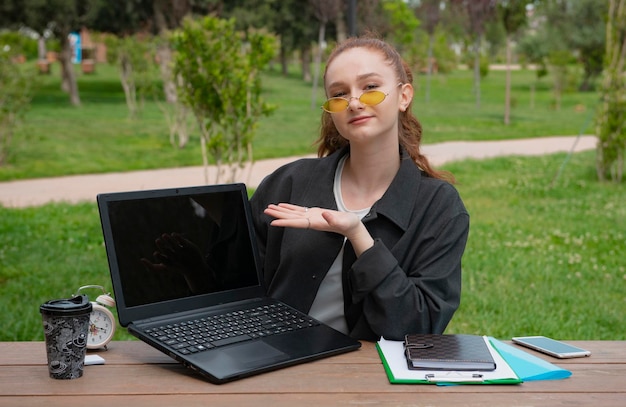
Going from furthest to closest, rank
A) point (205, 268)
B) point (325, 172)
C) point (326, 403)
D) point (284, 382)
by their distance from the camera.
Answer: point (325, 172) < point (205, 268) < point (284, 382) < point (326, 403)

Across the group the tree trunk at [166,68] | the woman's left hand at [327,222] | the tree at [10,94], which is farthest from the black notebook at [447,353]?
the tree trunk at [166,68]

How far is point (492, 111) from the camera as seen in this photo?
2392 cm

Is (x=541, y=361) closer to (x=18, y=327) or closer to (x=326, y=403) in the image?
(x=326, y=403)

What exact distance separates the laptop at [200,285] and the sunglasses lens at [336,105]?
0.34 m

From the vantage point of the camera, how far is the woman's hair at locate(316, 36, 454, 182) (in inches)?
100

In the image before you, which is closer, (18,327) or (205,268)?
(205,268)

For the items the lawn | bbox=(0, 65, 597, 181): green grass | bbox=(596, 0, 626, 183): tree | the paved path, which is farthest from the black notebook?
bbox=(596, 0, 626, 183): tree

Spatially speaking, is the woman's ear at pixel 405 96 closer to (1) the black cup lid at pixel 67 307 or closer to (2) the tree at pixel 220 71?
(1) the black cup lid at pixel 67 307

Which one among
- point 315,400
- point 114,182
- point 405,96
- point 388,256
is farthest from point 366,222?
point 114,182

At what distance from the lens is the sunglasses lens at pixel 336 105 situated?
238 cm

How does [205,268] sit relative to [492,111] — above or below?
above

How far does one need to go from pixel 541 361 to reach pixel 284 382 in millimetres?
648

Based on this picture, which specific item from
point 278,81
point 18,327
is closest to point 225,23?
point 18,327

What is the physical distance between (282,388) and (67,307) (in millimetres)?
518
